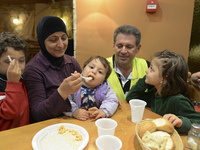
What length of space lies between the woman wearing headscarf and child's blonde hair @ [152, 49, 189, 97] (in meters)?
0.81

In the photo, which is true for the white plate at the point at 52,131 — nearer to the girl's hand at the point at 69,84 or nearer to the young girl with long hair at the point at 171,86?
the girl's hand at the point at 69,84

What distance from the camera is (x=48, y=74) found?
1458mm

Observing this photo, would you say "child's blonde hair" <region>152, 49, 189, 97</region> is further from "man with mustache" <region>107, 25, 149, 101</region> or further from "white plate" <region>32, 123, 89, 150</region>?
"white plate" <region>32, 123, 89, 150</region>

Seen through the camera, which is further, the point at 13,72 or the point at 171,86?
the point at 171,86

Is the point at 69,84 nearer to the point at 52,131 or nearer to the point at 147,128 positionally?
the point at 52,131

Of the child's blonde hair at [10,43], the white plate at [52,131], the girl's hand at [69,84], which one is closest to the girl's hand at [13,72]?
the child's blonde hair at [10,43]

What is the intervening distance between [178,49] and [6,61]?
10.5 ft

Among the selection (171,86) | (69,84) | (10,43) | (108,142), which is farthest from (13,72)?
(171,86)

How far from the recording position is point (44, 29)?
A: 4.64ft

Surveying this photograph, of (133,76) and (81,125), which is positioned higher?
(133,76)

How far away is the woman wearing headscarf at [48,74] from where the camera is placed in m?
1.17

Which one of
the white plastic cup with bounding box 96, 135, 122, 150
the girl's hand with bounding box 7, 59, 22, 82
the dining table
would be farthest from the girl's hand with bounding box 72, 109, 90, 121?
the girl's hand with bounding box 7, 59, 22, 82

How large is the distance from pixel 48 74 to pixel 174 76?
1221mm

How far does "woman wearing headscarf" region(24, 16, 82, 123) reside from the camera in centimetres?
117
